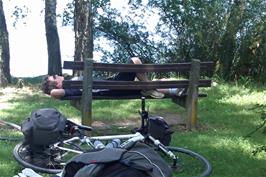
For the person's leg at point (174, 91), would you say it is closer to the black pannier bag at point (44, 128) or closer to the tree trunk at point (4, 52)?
the black pannier bag at point (44, 128)

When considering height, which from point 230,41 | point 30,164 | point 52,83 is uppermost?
point 230,41

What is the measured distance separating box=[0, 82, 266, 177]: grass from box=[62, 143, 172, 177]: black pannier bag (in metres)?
2.17

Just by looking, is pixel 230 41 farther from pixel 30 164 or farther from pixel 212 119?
pixel 30 164

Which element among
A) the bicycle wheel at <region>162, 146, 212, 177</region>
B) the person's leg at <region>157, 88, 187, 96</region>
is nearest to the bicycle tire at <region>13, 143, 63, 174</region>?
the bicycle wheel at <region>162, 146, 212, 177</region>

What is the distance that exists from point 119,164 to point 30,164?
2.30 meters

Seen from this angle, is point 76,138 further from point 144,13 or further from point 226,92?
point 144,13

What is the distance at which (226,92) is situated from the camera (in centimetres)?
1131

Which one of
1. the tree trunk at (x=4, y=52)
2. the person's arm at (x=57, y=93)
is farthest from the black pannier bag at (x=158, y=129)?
the tree trunk at (x=4, y=52)

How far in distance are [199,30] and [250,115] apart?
5.38 metres

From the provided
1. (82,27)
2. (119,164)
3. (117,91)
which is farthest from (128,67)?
(82,27)

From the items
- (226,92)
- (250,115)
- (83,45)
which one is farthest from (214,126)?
(83,45)

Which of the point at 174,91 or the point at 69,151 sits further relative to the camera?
the point at 174,91

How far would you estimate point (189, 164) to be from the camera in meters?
6.34

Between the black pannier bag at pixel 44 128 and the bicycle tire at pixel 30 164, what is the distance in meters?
0.19
